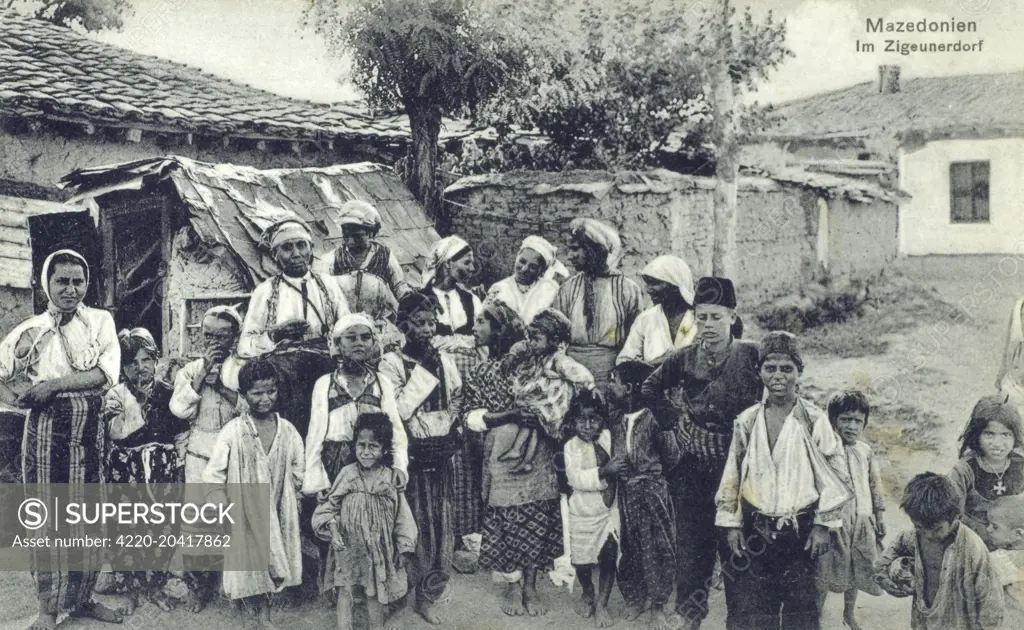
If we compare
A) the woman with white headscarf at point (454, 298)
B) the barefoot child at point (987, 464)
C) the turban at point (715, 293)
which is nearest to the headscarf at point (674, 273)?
the turban at point (715, 293)

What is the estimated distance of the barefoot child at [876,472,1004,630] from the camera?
4.50 metres

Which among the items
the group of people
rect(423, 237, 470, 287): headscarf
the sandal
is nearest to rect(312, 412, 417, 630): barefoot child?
the group of people

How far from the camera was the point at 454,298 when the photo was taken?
16.3 feet

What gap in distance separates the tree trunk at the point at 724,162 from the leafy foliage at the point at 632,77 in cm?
3

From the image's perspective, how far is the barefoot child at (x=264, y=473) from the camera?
465 cm

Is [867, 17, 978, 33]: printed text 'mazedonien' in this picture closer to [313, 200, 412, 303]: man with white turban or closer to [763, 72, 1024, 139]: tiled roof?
[763, 72, 1024, 139]: tiled roof

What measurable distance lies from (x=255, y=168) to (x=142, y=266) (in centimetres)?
83

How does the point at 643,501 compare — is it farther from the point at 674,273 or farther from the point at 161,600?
the point at 161,600

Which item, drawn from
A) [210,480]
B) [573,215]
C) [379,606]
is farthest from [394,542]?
[573,215]

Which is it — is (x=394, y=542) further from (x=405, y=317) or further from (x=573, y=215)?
(x=573, y=215)

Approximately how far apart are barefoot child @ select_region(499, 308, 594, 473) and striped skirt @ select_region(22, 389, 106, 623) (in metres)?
2.10

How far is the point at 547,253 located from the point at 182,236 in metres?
1.96

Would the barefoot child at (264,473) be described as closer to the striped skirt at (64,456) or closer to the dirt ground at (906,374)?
the dirt ground at (906,374)

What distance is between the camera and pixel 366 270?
4.98 m
